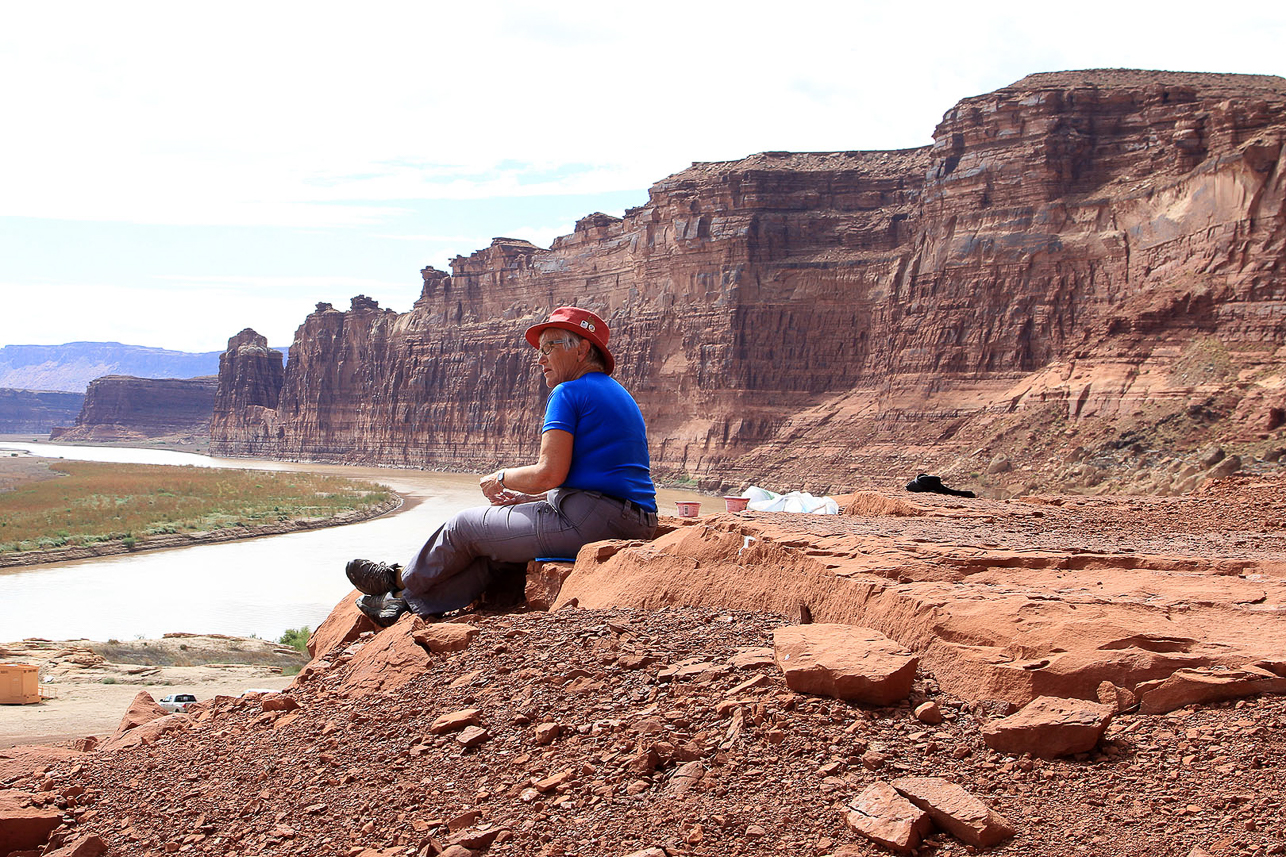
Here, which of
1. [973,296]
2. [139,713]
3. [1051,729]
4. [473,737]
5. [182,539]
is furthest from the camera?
[973,296]

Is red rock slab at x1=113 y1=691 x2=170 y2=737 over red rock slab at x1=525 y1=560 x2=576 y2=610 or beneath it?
beneath

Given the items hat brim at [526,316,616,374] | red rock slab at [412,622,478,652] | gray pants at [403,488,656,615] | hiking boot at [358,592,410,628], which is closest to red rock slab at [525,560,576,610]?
gray pants at [403,488,656,615]

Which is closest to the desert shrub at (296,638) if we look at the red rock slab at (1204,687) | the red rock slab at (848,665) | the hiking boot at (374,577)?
the hiking boot at (374,577)

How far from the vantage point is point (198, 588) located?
31609 millimetres

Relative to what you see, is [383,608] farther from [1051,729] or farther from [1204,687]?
[1204,687]

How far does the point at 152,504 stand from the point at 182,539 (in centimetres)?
1420

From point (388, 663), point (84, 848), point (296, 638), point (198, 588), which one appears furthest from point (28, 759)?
point (198, 588)

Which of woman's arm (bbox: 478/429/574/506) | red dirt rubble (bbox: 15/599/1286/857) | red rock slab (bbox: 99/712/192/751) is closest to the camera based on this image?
red dirt rubble (bbox: 15/599/1286/857)

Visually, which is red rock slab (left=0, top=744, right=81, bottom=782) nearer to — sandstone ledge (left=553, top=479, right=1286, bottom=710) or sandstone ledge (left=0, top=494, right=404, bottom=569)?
sandstone ledge (left=553, top=479, right=1286, bottom=710)

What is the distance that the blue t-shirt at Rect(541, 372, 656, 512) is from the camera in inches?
234

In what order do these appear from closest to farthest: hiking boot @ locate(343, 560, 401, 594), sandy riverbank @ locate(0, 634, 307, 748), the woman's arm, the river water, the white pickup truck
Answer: the woman's arm → hiking boot @ locate(343, 560, 401, 594) → sandy riverbank @ locate(0, 634, 307, 748) → the white pickup truck → the river water

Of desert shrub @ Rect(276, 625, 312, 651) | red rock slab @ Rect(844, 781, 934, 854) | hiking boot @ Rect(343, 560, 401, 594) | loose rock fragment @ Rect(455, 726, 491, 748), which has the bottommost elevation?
desert shrub @ Rect(276, 625, 312, 651)

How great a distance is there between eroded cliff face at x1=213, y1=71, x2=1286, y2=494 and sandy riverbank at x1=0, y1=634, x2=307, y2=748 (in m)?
25.9

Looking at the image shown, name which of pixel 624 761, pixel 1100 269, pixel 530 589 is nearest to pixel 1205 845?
pixel 624 761
